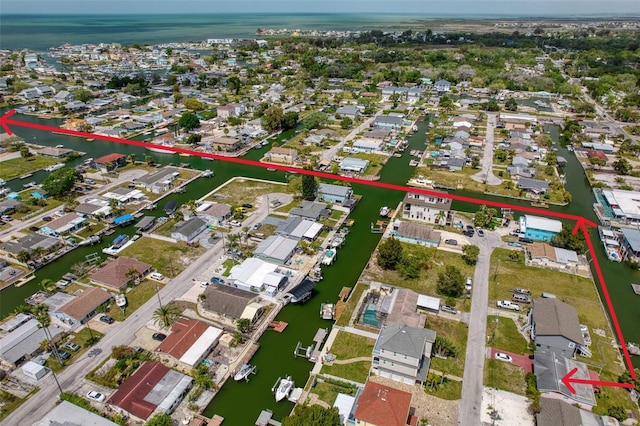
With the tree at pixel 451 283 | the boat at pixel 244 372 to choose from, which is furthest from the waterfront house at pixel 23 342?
the tree at pixel 451 283

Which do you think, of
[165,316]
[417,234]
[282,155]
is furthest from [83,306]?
[282,155]

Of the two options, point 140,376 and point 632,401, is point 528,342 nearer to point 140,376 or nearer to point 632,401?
point 632,401

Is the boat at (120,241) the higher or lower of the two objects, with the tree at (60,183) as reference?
lower

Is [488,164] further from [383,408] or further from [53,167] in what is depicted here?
[53,167]

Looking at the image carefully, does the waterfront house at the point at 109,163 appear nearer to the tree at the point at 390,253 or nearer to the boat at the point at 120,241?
the boat at the point at 120,241

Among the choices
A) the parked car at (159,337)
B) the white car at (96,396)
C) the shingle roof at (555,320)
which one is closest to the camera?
the white car at (96,396)

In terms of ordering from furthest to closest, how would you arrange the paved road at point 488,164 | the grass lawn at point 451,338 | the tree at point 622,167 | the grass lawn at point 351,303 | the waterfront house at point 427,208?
the tree at point 622,167 < the paved road at point 488,164 < the waterfront house at point 427,208 < the grass lawn at point 351,303 < the grass lawn at point 451,338

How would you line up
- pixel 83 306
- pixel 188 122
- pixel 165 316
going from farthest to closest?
pixel 188 122, pixel 83 306, pixel 165 316
